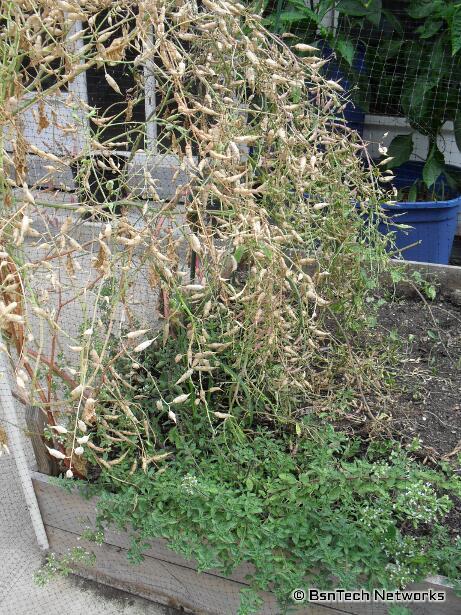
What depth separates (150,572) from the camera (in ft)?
7.09

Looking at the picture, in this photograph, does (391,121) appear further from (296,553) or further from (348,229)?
(296,553)

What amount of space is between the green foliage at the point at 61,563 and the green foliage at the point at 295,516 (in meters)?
0.15

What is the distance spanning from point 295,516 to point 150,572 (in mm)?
605

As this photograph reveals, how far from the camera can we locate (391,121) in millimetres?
4781

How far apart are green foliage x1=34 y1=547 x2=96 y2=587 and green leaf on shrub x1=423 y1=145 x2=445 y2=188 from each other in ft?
9.76

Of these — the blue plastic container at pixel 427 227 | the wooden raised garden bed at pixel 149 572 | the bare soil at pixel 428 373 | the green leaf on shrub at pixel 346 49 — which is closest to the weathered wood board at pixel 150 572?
the wooden raised garden bed at pixel 149 572

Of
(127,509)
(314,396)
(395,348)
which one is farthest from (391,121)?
(127,509)

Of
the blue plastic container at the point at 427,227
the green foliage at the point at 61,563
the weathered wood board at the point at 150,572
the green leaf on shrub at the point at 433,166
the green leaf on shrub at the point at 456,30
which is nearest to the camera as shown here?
the weathered wood board at the point at 150,572

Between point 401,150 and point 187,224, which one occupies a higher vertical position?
point 187,224

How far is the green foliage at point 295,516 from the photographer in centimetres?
179

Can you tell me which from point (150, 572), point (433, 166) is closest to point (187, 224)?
point (150, 572)

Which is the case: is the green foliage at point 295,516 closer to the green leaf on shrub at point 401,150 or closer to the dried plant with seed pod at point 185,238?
the dried plant with seed pod at point 185,238

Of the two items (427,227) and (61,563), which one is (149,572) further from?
(427,227)

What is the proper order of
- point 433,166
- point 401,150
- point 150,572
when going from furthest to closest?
point 401,150 → point 433,166 → point 150,572
